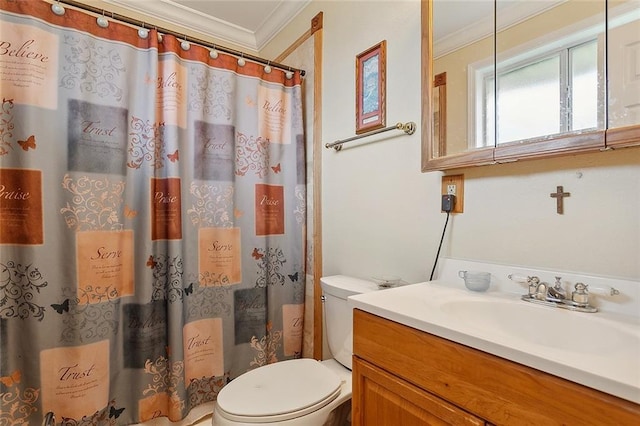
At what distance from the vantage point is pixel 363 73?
158 centimetres

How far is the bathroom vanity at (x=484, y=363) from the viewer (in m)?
0.53

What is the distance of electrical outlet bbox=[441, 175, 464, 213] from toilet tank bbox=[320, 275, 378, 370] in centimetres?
46

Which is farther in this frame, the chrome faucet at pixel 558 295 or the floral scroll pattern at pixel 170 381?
the floral scroll pattern at pixel 170 381

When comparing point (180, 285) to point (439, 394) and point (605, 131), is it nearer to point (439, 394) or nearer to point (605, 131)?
point (439, 394)

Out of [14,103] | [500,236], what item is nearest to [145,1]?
[14,103]

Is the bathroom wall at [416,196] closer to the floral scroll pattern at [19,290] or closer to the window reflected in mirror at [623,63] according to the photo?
the window reflected in mirror at [623,63]

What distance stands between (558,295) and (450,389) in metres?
0.43

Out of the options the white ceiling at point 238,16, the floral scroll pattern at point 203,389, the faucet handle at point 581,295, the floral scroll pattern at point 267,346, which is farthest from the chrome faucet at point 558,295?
the floral scroll pattern at point 203,389

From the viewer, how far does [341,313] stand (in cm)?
140

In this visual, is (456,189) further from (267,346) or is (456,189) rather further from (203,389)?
(203,389)

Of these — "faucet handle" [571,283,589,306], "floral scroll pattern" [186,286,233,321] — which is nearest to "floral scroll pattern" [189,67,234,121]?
"floral scroll pattern" [186,286,233,321]

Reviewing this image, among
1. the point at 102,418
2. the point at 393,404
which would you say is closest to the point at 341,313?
the point at 393,404

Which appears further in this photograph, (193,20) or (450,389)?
(193,20)

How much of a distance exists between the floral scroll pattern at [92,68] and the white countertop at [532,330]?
4.61 feet
